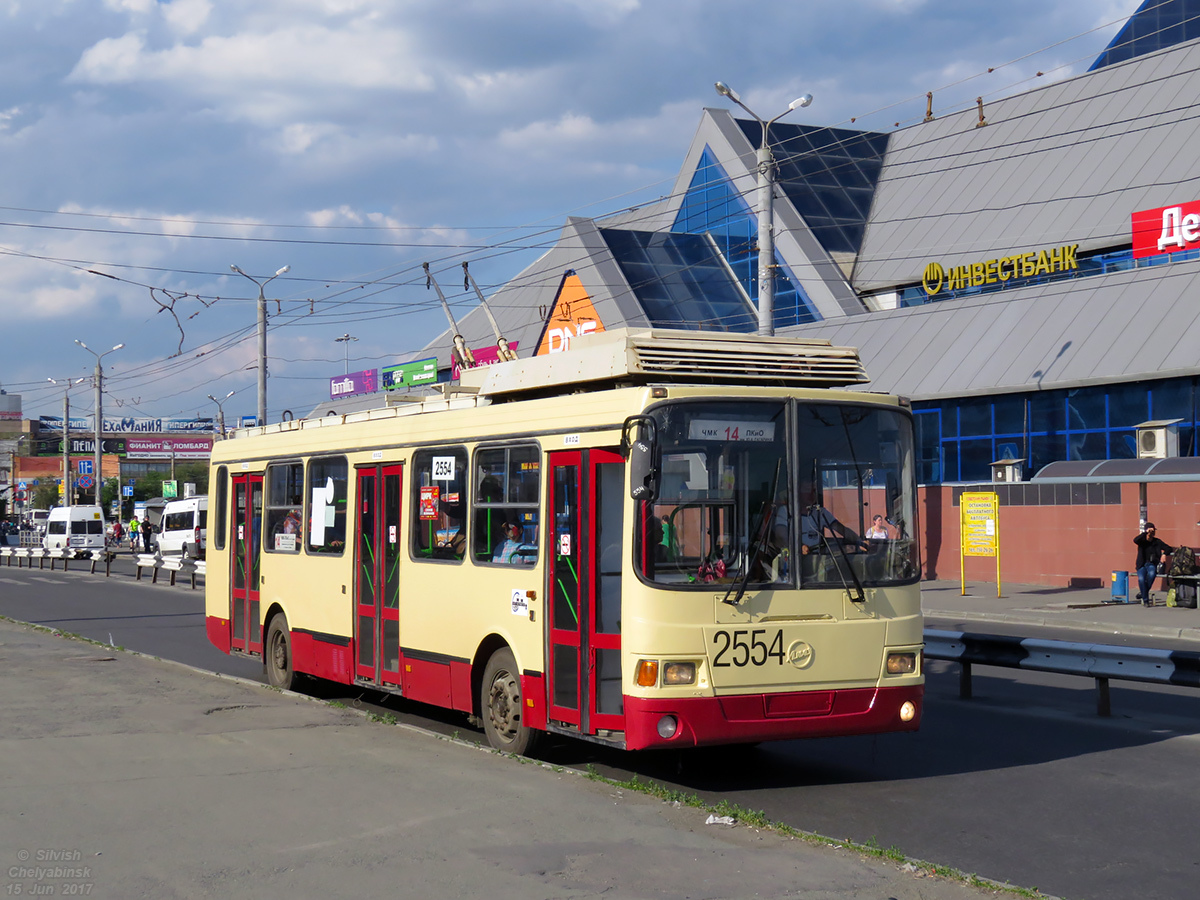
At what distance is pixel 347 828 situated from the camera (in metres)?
6.88

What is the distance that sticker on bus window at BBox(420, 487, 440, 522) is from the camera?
10.4m

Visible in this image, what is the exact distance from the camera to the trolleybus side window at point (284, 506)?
513 inches

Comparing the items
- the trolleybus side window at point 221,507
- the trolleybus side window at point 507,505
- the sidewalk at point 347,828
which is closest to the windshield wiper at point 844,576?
the sidewalk at point 347,828

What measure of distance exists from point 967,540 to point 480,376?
18766 millimetres

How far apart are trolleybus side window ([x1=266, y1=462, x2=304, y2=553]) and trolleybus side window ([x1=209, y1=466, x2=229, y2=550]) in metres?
1.38

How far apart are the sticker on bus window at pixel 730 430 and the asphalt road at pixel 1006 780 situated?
229cm

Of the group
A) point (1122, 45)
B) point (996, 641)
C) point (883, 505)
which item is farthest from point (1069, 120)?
point (883, 505)

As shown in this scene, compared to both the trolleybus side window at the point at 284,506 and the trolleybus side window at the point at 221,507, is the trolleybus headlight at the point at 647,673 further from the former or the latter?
the trolleybus side window at the point at 221,507

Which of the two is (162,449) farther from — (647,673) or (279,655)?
(647,673)

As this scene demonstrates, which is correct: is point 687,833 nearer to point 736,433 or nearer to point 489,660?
point 736,433

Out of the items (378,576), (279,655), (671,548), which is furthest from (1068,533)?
(671,548)

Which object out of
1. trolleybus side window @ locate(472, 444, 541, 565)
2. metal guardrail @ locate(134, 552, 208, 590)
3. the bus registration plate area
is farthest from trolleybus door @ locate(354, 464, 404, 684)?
metal guardrail @ locate(134, 552, 208, 590)

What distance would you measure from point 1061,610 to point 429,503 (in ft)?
53.1

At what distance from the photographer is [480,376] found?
10.8 meters
